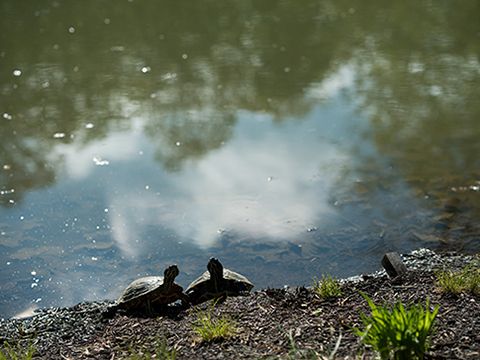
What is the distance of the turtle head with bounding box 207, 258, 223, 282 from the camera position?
12.8ft

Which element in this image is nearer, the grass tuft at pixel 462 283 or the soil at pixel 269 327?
the soil at pixel 269 327

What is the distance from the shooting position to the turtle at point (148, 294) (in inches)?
148

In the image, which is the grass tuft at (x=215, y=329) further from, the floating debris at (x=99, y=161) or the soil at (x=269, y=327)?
the floating debris at (x=99, y=161)

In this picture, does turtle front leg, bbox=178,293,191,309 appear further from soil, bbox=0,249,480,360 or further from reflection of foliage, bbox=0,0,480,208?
reflection of foliage, bbox=0,0,480,208

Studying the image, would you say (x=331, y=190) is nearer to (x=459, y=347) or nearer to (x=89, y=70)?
(x=459, y=347)

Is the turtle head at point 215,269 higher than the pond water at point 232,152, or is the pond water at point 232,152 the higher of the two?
the pond water at point 232,152

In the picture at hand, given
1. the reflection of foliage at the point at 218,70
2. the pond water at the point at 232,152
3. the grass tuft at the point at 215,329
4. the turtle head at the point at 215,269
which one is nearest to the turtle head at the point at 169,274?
the turtle head at the point at 215,269

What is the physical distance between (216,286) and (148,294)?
2.11 ft

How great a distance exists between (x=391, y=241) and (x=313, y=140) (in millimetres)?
2935

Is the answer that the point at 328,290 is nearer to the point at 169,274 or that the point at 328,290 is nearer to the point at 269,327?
the point at 269,327

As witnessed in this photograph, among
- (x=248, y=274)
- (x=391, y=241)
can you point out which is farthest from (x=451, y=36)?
(x=248, y=274)

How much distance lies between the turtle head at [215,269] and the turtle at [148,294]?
330mm

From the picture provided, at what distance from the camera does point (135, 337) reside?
3344 mm

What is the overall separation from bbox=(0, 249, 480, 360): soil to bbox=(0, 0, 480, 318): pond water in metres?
0.54
